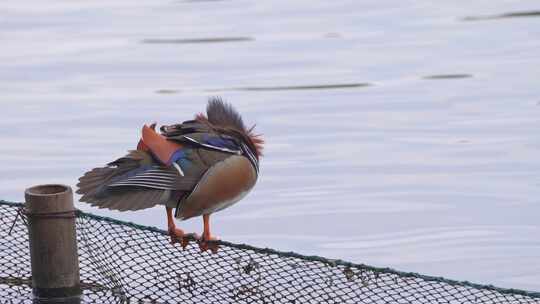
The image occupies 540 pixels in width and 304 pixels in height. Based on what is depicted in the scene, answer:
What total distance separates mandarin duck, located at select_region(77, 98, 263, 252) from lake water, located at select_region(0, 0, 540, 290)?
9.72 feet

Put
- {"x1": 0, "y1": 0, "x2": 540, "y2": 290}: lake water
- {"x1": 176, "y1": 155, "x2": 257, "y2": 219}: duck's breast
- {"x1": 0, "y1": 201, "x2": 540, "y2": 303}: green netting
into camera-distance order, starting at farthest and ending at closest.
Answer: {"x1": 0, "y1": 0, "x2": 540, "y2": 290}: lake water
{"x1": 0, "y1": 201, "x2": 540, "y2": 303}: green netting
{"x1": 176, "y1": 155, "x2": 257, "y2": 219}: duck's breast

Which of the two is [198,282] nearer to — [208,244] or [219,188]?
[208,244]

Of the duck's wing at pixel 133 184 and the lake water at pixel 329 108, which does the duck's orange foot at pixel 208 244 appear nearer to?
the duck's wing at pixel 133 184

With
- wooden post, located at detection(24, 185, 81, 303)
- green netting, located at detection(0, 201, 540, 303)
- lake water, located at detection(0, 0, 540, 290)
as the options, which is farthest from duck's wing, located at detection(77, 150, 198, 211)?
lake water, located at detection(0, 0, 540, 290)

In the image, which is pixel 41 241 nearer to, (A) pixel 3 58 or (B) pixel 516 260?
(B) pixel 516 260

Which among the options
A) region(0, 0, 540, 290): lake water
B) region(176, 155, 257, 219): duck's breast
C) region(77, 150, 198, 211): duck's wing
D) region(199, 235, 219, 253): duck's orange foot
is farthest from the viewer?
region(0, 0, 540, 290): lake water

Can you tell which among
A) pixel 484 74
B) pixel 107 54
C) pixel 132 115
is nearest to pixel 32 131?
pixel 132 115

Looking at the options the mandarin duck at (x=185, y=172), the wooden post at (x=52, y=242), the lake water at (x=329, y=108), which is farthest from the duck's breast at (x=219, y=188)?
the lake water at (x=329, y=108)

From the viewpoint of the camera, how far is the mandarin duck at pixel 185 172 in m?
6.88

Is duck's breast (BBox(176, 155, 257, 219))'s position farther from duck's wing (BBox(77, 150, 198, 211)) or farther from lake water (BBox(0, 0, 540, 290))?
lake water (BBox(0, 0, 540, 290))

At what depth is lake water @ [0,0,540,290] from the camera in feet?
35.6

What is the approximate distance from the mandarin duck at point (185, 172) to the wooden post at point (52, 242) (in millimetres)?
340

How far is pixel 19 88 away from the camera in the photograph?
50.9 ft

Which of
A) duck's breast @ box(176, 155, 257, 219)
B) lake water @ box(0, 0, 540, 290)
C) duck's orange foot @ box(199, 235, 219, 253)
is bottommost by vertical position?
lake water @ box(0, 0, 540, 290)
